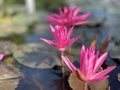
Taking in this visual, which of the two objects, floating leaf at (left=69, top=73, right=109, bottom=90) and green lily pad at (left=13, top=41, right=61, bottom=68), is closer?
floating leaf at (left=69, top=73, right=109, bottom=90)

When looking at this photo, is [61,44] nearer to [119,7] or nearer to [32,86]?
[32,86]

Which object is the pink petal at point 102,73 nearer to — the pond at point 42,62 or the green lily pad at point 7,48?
the pond at point 42,62

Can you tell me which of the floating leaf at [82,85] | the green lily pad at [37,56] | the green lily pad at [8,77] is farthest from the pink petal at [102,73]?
the green lily pad at [37,56]

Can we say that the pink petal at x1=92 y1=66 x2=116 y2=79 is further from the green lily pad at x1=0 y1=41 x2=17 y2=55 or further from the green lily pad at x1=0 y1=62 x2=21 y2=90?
the green lily pad at x1=0 y1=41 x2=17 y2=55

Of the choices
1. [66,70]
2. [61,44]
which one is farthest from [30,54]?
[61,44]

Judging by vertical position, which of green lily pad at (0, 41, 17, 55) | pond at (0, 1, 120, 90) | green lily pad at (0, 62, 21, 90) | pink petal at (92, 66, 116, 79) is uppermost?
A: pink petal at (92, 66, 116, 79)

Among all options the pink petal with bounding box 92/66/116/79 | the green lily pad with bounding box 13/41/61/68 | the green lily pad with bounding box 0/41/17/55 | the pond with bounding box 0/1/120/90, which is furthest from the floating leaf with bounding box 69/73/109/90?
the green lily pad with bounding box 0/41/17/55

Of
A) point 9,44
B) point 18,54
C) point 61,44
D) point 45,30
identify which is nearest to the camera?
point 61,44

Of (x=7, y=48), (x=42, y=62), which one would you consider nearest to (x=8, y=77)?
(x=42, y=62)

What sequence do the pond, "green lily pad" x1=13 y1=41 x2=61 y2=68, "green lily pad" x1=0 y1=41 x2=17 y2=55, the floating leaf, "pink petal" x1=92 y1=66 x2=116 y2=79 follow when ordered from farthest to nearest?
"green lily pad" x1=0 y1=41 x2=17 y2=55, "green lily pad" x1=13 y1=41 x2=61 y2=68, the pond, the floating leaf, "pink petal" x1=92 y1=66 x2=116 y2=79
